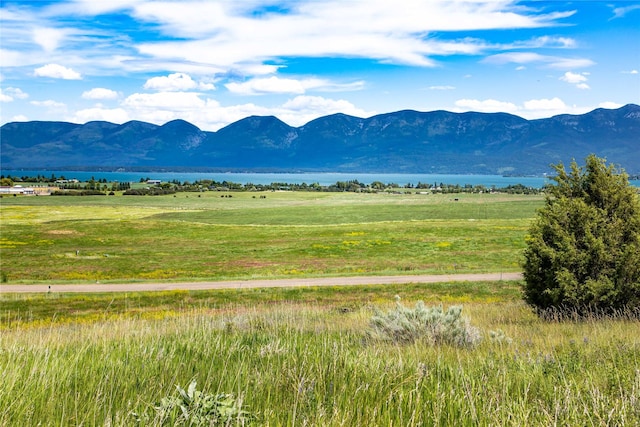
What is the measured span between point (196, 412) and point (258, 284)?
108ft

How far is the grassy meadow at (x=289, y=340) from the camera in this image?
4.29 metres

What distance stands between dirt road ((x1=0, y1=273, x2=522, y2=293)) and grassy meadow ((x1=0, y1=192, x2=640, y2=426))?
2452 mm

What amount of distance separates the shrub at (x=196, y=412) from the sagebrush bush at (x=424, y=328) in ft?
17.0

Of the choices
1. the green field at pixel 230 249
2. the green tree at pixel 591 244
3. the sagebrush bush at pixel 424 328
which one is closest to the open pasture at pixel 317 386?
the sagebrush bush at pixel 424 328

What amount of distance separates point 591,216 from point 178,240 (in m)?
61.3

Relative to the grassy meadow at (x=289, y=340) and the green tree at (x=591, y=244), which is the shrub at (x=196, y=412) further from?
the green tree at (x=591, y=244)

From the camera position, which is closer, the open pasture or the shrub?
the shrub

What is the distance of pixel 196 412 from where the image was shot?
155 inches

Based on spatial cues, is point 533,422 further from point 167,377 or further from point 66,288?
point 66,288

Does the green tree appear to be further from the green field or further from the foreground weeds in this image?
the green field

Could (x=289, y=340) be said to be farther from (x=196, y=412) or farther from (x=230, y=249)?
(x=230, y=249)

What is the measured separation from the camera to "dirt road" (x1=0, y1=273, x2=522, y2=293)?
116ft

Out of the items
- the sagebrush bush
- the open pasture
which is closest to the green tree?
the sagebrush bush

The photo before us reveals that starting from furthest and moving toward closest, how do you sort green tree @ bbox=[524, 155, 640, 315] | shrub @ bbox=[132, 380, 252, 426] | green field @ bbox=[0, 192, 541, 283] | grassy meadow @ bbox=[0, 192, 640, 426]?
green field @ bbox=[0, 192, 541, 283] → green tree @ bbox=[524, 155, 640, 315] → grassy meadow @ bbox=[0, 192, 640, 426] → shrub @ bbox=[132, 380, 252, 426]
